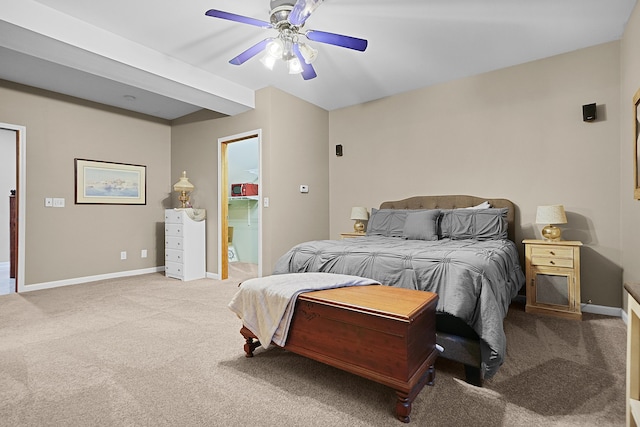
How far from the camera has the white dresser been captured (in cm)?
454

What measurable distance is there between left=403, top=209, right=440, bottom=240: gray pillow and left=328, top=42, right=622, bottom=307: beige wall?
0.72 metres

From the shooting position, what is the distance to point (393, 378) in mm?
1489

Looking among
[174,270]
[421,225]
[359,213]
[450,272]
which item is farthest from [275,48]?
[174,270]

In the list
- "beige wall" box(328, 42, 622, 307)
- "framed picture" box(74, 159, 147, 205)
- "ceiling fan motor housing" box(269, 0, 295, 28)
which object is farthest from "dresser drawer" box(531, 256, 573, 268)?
"framed picture" box(74, 159, 147, 205)

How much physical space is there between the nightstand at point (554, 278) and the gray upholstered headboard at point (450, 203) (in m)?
0.47

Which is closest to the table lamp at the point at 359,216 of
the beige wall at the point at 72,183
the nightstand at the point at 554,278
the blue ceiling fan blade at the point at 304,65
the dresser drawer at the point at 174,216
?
the nightstand at the point at 554,278

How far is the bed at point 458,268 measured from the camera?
176 cm

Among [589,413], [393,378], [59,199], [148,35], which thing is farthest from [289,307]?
[59,199]

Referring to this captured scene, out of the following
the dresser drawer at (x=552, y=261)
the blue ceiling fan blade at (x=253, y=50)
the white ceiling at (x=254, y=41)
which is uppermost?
the white ceiling at (x=254, y=41)

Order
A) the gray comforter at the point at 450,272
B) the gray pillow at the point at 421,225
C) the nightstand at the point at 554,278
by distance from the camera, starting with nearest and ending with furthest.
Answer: the gray comforter at the point at 450,272, the nightstand at the point at 554,278, the gray pillow at the point at 421,225

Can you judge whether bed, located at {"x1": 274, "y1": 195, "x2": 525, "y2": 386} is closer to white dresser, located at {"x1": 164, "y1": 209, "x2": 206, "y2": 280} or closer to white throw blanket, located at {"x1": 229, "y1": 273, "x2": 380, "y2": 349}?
white throw blanket, located at {"x1": 229, "y1": 273, "x2": 380, "y2": 349}

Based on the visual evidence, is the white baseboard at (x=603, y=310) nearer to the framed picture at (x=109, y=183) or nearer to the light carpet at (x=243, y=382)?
the light carpet at (x=243, y=382)

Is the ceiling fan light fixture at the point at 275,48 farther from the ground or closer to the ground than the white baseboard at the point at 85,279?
farther from the ground

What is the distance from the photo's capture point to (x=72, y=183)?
4.39 metres
